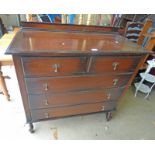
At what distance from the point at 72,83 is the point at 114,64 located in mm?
415

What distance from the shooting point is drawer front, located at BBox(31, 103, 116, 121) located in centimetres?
135

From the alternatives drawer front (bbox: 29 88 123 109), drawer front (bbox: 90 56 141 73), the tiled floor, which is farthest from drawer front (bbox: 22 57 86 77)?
the tiled floor

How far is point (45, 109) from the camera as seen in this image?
4.36 feet

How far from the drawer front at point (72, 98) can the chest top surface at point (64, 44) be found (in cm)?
45

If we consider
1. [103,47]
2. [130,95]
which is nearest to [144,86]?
[130,95]

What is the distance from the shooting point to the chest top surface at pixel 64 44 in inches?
37.6

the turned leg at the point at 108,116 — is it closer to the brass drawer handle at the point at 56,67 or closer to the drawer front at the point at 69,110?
the drawer front at the point at 69,110

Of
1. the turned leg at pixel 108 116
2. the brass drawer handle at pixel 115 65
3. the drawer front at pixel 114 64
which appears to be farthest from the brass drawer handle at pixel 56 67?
the turned leg at pixel 108 116

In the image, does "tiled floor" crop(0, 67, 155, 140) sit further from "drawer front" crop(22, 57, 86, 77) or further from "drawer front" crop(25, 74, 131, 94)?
"drawer front" crop(22, 57, 86, 77)

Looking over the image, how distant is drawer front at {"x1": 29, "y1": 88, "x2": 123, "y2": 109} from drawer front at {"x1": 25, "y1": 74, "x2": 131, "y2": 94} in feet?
0.21

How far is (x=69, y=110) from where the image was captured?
4.71 ft

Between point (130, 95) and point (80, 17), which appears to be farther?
point (130, 95)
